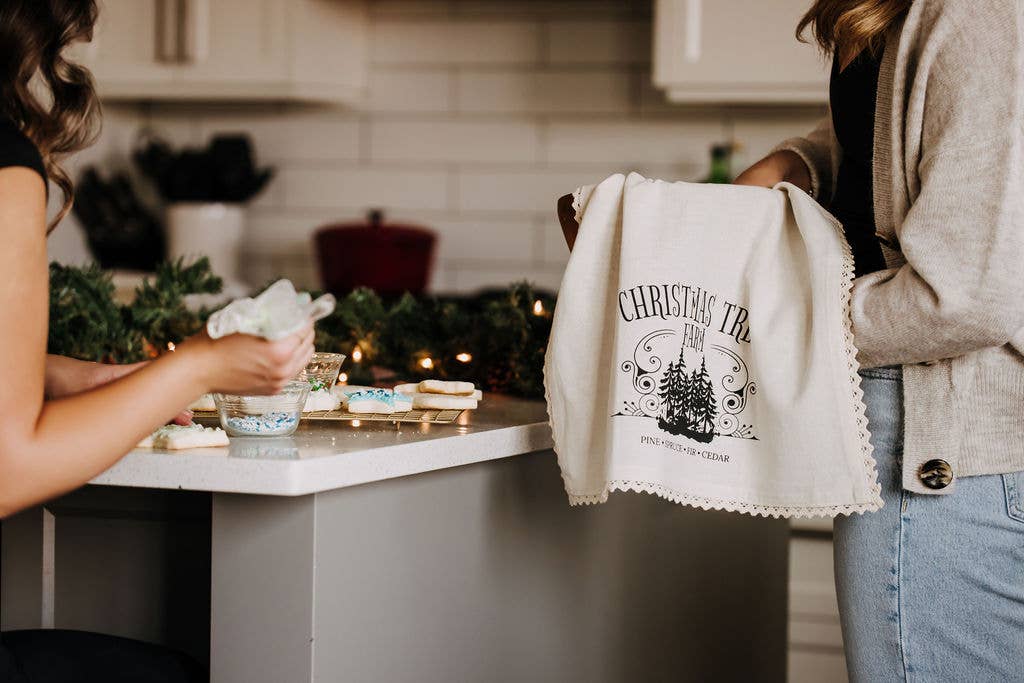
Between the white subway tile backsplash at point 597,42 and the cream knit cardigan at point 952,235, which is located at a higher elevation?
the white subway tile backsplash at point 597,42

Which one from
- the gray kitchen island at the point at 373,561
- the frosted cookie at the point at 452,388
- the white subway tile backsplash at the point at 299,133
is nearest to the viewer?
the gray kitchen island at the point at 373,561

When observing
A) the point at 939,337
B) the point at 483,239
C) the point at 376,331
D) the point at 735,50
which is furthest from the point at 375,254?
the point at 939,337

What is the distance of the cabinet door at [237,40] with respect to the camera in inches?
117

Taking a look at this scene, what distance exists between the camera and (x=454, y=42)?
3.19m

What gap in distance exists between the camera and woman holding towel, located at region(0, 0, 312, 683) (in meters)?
0.85

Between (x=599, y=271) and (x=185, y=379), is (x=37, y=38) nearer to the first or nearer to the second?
(x=185, y=379)

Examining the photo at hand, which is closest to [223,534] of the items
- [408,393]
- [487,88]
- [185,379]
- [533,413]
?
[185,379]

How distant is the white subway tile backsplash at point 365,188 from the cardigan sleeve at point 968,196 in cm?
232

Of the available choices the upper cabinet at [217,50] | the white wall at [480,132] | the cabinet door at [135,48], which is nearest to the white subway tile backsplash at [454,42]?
the white wall at [480,132]

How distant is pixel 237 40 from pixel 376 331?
167 cm

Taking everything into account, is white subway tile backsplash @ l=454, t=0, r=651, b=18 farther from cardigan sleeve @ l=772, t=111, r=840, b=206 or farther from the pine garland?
cardigan sleeve @ l=772, t=111, r=840, b=206

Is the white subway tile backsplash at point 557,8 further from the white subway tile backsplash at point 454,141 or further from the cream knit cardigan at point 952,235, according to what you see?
the cream knit cardigan at point 952,235

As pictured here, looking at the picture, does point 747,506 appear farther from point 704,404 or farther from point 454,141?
point 454,141

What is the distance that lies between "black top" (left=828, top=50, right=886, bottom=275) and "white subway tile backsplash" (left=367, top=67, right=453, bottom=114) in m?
2.14
